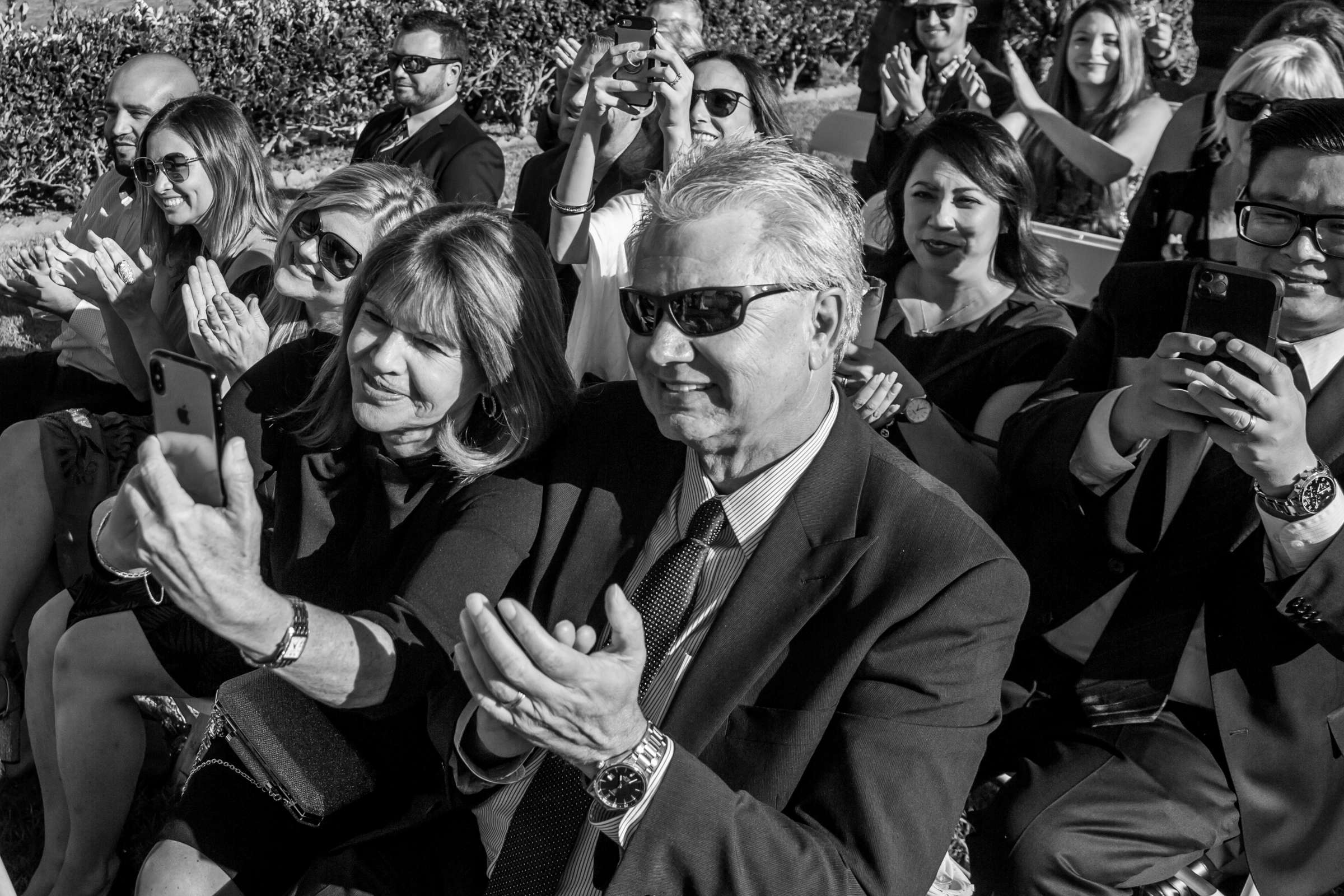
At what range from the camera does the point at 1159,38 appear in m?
6.52

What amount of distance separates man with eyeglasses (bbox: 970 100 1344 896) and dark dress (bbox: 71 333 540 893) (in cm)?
121

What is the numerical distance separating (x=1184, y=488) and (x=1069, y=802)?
2.33ft

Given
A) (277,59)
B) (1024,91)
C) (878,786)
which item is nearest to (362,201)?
(878,786)

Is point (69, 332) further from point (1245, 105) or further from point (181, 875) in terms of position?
point (1245, 105)

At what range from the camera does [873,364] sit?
3111mm

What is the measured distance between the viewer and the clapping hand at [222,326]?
3.75 m

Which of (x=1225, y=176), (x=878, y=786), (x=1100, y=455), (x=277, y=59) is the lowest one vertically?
(x=277, y=59)

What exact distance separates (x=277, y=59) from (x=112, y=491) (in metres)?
8.19

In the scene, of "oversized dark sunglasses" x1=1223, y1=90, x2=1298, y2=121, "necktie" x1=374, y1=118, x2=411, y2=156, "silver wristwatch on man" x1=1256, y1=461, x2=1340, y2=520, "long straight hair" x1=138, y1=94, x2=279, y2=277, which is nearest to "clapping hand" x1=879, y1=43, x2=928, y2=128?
"oversized dark sunglasses" x1=1223, y1=90, x2=1298, y2=121

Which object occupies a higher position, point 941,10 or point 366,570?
point 941,10

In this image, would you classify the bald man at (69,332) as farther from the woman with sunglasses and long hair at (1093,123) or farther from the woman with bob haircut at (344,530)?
the woman with sunglasses and long hair at (1093,123)

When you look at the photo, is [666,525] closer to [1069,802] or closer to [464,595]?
[464,595]

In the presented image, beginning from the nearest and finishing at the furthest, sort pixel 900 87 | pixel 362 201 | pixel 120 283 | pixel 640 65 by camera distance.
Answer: pixel 362 201 → pixel 120 283 → pixel 640 65 → pixel 900 87

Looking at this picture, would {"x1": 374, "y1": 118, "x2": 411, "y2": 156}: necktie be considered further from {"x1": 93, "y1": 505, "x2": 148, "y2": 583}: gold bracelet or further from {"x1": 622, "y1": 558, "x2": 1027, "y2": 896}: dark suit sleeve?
{"x1": 622, "y1": 558, "x2": 1027, "y2": 896}: dark suit sleeve
